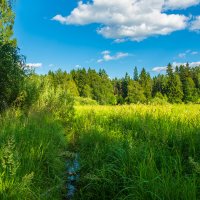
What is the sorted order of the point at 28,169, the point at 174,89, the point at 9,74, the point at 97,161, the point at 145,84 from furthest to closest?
the point at 145,84 → the point at 174,89 → the point at 9,74 → the point at 97,161 → the point at 28,169

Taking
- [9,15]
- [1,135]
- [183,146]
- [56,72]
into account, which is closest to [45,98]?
[1,135]

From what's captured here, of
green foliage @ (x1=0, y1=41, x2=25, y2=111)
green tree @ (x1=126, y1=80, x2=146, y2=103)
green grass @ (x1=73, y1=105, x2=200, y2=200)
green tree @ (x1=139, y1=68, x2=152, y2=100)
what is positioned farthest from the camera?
green tree @ (x1=139, y1=68, x2=152, y2=100)

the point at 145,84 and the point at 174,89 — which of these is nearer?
the point at 174,89

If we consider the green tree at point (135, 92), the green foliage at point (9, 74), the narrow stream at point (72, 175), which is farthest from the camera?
the green tree at point (135, 92)

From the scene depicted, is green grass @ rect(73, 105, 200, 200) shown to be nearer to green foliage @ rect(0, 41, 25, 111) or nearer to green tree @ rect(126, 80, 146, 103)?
green foliage @ rect(0, 41, 25, 111)

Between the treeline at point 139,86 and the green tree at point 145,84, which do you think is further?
the green tree at point 145,84

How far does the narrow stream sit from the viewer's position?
4828 millimetres

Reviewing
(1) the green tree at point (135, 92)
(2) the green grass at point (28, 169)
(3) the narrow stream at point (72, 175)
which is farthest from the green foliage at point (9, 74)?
(1) the green tree at point (135, 92)

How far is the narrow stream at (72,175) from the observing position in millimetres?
4828

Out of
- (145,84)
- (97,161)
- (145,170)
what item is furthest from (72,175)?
(145,84)

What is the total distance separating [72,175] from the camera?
5633mm

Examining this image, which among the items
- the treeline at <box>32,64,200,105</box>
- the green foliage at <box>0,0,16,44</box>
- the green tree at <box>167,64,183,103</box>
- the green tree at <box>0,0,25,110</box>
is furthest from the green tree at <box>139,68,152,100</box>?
the green tree at <box>0,0,25,110</box>

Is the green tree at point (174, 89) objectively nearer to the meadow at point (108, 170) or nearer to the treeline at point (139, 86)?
the treeline at point (139, 86)

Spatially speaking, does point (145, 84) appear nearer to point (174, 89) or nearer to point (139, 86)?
point (139, 86)
